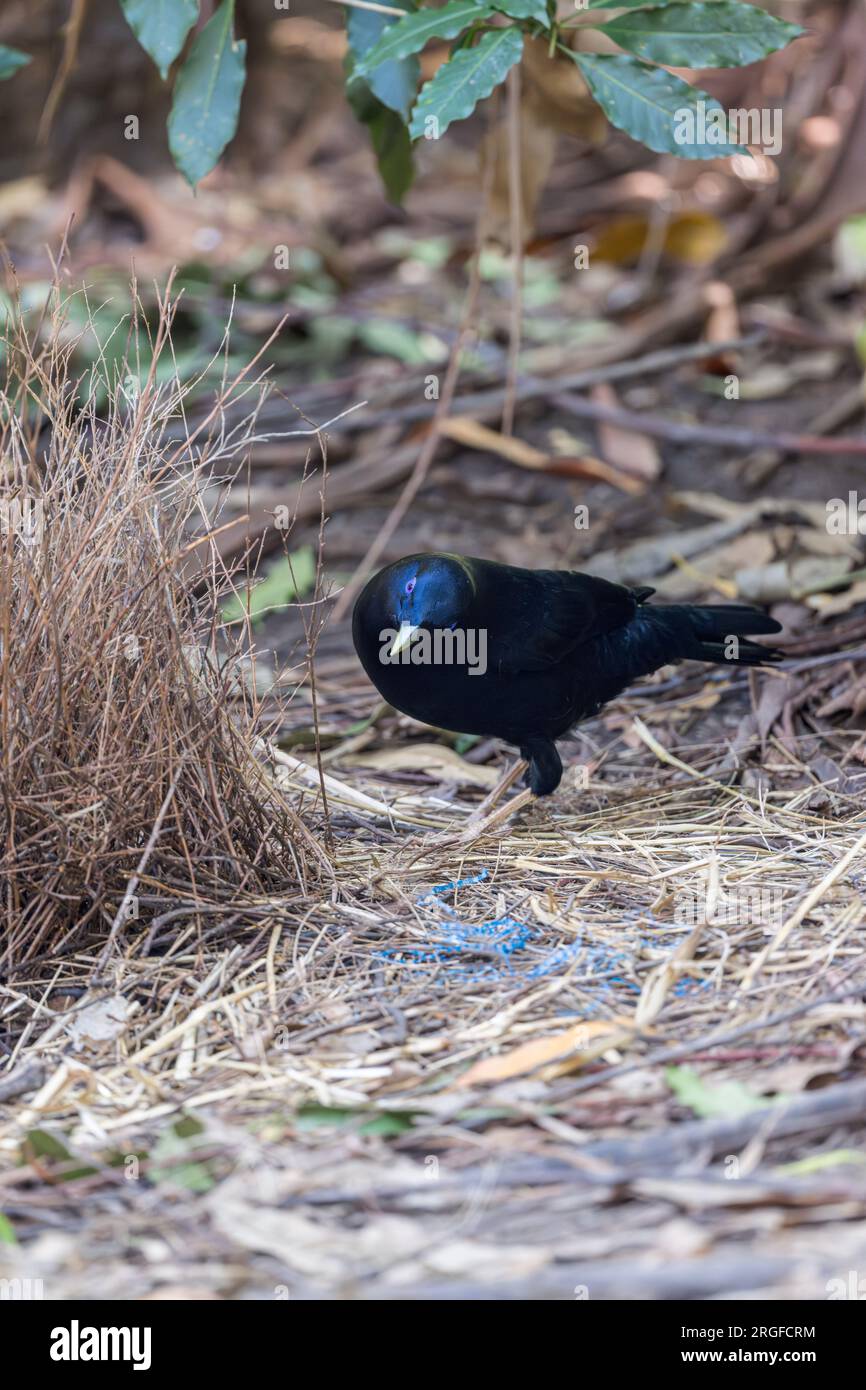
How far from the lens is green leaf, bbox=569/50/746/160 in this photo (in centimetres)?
317

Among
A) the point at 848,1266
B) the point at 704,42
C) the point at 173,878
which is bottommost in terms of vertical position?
the point at 848,1266

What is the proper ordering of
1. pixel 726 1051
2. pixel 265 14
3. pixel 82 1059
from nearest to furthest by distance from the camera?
pixel 726 1051
pixel 82 1059
pixel 265 14

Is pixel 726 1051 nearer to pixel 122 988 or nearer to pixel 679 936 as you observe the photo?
pixel 679 936

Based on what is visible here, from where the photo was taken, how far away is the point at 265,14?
7.67 metres

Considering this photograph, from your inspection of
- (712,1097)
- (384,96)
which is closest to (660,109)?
(384,96)

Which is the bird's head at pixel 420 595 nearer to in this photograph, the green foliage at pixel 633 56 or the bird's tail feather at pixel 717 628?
the bird's tail feather at pixel 717 628

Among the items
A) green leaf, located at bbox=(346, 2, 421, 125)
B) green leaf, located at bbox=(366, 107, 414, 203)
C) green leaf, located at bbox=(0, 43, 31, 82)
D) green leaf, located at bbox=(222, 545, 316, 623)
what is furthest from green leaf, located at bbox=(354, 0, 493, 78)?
green leaf, located at bbox=(222, 545, 316, 623)

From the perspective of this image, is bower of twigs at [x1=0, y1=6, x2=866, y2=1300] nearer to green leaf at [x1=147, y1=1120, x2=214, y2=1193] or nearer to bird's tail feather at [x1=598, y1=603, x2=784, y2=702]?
green leaf at [x1=147, y1=1120, x2=214, y2=1193]

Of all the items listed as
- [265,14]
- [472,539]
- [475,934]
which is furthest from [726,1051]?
[265,14]

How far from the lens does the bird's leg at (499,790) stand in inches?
140

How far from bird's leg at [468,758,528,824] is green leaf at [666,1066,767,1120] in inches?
55.2

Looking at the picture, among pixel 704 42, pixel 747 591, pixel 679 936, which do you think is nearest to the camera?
pixel 679 936

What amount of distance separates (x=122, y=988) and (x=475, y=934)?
67cm

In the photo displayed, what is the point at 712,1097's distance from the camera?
→ 2.11m
